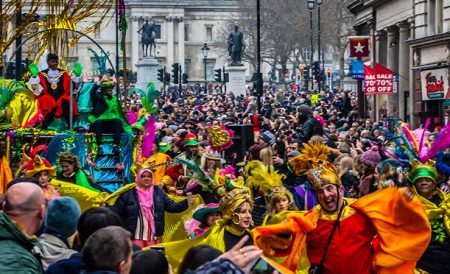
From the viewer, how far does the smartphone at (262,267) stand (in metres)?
5.77

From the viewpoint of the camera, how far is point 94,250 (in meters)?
5.96

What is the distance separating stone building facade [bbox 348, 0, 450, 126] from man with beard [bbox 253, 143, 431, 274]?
20.8 metres

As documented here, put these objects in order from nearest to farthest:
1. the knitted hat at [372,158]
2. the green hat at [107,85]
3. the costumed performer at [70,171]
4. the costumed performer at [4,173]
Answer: the costumed performer at [70,171], the knitted hat at [372,158], the costumed performer at [4,173], the green hat at [107,85]

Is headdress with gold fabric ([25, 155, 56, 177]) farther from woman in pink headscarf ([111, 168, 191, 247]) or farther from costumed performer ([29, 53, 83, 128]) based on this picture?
costumed performer ([29, 53, 83, 128])

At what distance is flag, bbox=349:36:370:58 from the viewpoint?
149 feet

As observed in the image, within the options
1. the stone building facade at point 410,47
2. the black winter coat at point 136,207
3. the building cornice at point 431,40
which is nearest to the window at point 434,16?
the stone building facade at point 410,47

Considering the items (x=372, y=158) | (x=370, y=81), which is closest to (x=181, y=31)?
(x=370, y=81)

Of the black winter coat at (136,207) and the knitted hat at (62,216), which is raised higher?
the knitted hat at (62,216)

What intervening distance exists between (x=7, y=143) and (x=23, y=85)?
1.81 metres

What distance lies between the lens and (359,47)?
45.6 meters

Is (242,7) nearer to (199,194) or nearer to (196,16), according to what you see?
(196,16)

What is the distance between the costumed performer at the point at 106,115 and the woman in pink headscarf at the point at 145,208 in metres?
5.68

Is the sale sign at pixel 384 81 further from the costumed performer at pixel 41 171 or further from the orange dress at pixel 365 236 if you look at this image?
the orange dress at pixel 365 236

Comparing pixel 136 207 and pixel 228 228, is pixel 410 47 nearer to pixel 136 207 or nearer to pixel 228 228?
pixel 136 207
